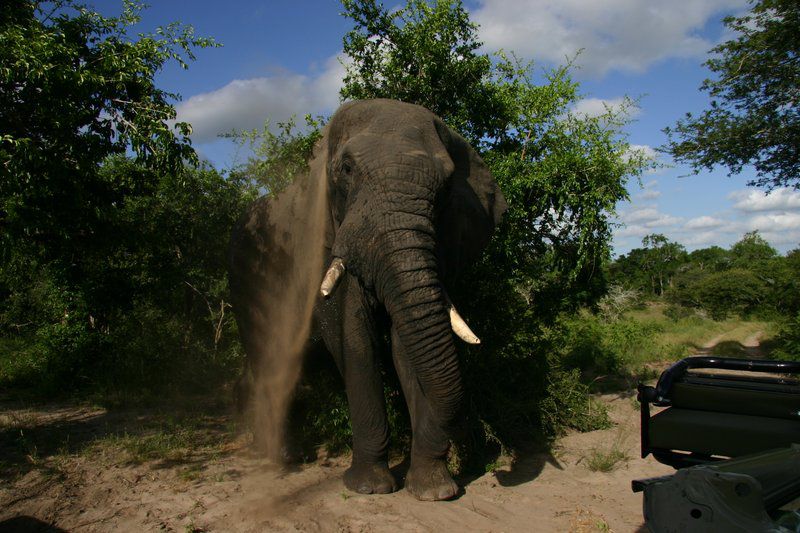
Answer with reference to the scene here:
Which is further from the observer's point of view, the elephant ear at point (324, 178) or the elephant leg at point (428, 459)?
the elephant ear at point (324, 178)

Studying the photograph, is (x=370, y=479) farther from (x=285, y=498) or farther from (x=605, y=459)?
(x=605, y=459)

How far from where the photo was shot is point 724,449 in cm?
372

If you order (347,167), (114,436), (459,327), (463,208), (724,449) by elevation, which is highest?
(347,167)

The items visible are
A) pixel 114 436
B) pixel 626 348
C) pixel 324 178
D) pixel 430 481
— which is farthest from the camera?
pixel 626 348

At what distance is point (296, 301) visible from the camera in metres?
7.12

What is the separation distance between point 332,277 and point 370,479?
187cm

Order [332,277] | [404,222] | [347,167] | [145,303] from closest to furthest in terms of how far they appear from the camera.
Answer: [404,222], [332,277], [347,167], [145,303]

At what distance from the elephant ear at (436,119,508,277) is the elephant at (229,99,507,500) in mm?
15

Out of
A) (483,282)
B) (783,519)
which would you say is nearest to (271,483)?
(483,282)

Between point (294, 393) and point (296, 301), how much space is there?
1116 millimetres

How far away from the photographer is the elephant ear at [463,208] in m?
5.93

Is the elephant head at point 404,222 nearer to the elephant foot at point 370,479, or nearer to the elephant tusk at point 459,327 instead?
the elephant tusk at point 459,327

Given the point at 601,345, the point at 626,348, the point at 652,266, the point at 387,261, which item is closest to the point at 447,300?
the point at 387,261

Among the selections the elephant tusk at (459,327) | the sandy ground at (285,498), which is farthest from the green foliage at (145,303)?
the elephant tusk at (459,327)
